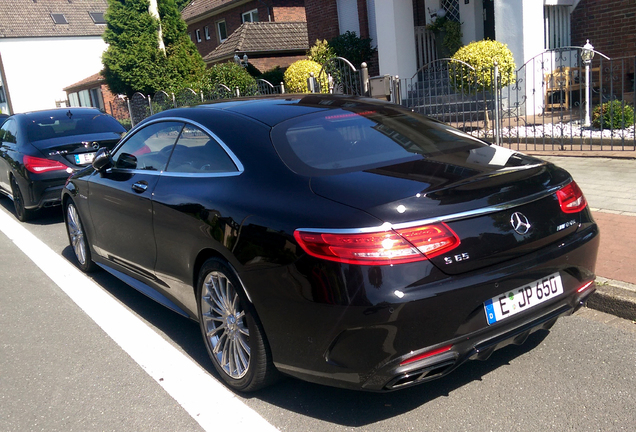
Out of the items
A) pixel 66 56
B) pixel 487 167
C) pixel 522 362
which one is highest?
pixel 66 56

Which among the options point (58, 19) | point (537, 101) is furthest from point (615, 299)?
point (58, 19)

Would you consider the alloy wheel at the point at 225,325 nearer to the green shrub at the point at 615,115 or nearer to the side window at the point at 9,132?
the side window at the point at 9,132

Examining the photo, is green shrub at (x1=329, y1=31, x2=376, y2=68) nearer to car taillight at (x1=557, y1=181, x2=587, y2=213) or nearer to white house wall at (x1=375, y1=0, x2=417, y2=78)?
white house wall at (x1=375, y1=0, x2=417, y2=78)

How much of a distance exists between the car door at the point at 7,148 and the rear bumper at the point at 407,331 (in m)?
7.46

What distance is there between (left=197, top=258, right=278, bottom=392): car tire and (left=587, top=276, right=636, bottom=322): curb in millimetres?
2376

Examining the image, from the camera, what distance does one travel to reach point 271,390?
3.44 meters

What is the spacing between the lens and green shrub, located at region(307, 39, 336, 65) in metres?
17.9

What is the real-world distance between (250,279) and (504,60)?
9.76 metres

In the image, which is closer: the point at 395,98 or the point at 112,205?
the point at 112,205

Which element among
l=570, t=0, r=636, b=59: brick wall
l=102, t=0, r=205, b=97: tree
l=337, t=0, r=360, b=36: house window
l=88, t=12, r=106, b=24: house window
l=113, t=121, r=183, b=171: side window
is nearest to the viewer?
l=113, t=121, r=183, b=171: side window

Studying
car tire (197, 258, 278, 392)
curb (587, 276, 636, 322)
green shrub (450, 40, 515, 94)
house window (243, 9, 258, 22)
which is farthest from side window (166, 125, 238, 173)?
house window (243, 9, 258, 22)

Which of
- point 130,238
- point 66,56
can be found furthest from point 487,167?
point 66,56

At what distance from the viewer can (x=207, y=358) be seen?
3.87m

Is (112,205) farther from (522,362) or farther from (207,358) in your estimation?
(522,362)
